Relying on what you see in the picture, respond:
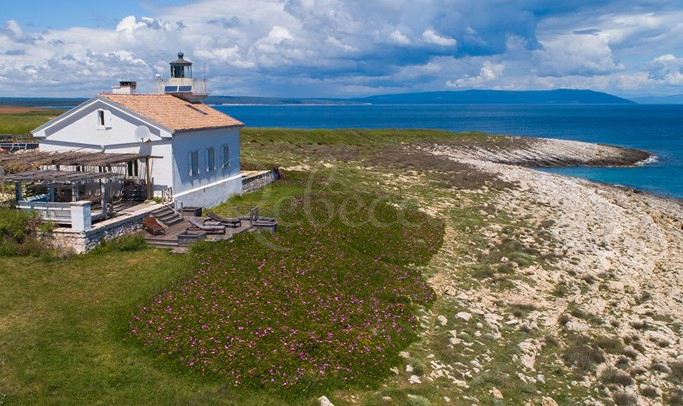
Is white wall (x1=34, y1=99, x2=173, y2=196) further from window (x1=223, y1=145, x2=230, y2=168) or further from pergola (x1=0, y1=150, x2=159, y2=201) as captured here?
window (x1=223, y1=145, x2=230, y2=168)

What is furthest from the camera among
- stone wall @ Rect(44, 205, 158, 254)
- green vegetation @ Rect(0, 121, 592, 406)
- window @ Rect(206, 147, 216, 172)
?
window @ Rect(206, 147, 216, 172)

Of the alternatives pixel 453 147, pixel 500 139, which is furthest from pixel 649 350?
pixel 500 139

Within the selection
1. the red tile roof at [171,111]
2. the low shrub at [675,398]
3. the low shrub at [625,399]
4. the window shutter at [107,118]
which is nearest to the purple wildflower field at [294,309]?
the low shrub at [625,399]

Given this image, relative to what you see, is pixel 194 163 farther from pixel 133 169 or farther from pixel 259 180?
pixel 259 180

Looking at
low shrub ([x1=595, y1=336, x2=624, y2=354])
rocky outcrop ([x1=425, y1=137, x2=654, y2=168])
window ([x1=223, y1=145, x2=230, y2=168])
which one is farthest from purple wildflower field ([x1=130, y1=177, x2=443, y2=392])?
rocky outcrop ([x1=425, y1=137, x2=654, y2=168])

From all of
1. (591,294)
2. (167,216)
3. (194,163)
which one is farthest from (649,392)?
(194,163)
